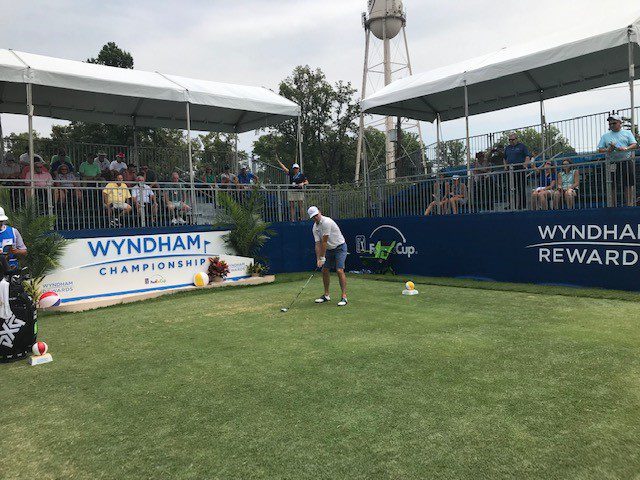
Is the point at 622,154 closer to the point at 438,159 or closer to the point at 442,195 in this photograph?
the point at 442,195

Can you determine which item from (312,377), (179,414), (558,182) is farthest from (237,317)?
(558,182)

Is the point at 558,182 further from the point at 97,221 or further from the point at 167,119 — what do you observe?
the point at 167,119

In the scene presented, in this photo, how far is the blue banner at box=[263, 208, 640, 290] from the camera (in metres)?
9.53

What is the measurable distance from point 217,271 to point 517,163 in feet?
27.0

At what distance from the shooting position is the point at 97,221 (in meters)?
11.3

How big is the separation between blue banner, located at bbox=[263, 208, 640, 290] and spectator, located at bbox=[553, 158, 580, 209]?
0.29 meters

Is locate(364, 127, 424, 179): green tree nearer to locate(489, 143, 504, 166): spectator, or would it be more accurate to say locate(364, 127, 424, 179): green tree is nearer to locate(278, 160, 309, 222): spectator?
locate(278, 160, 309, 222): spectator

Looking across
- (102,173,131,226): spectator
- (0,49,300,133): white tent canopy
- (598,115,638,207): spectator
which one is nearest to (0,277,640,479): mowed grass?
(598,115,638,207): spectator

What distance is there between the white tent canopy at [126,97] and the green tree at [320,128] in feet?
72.0

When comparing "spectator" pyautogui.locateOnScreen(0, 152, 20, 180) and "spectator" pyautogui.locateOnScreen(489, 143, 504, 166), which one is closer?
"spectator" pyautogui.locateOnScreen(0, 152, 20, 180)

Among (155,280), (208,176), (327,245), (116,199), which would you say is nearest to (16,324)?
(327,245)

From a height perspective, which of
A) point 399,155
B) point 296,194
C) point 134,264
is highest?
point 399,155

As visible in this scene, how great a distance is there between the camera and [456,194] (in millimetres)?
12570

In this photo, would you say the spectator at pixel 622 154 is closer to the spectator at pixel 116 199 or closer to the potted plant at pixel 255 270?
the potted plant at pixel 255 270
